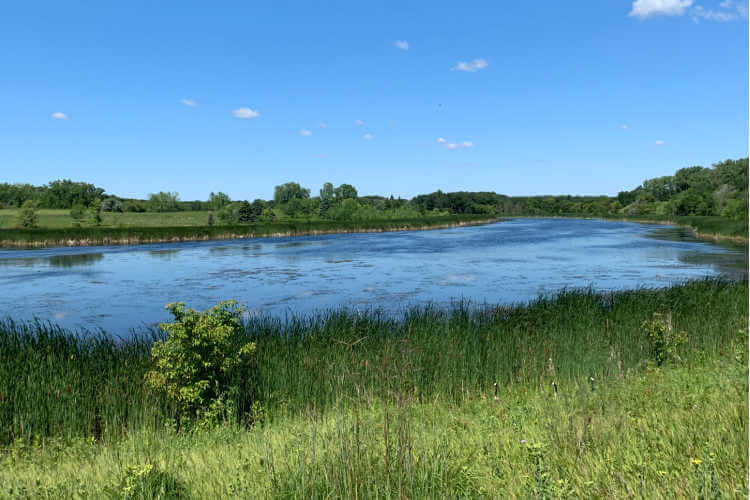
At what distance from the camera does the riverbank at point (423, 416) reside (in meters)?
4.33

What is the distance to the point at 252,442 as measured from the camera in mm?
5992

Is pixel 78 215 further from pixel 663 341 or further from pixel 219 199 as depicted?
pixel 663 341

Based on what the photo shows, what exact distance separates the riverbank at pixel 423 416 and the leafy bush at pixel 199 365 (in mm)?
388

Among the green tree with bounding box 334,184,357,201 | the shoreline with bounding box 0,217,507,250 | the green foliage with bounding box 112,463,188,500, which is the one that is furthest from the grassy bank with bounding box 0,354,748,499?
the green tree with bounding box 334,184,357,201

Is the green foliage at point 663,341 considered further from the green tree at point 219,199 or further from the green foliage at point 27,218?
the green tree at point 219,199

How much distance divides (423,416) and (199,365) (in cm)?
348

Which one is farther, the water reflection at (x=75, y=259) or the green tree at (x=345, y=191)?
the green tree at (x=345, y=191)

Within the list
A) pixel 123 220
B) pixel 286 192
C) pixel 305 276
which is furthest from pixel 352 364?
pixel 286 192

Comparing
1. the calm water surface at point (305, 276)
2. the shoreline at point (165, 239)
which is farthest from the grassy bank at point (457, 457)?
the shoreline at point (165, 239)

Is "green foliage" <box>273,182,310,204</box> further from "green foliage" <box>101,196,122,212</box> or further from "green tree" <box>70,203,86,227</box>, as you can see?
"green tree" <box>70,203,86,227</box>

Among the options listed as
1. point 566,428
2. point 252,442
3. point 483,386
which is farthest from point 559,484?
point 483,386

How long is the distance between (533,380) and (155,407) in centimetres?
607

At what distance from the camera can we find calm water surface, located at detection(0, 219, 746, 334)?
60.4ft

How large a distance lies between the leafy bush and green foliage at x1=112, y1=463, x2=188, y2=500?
2606mm
